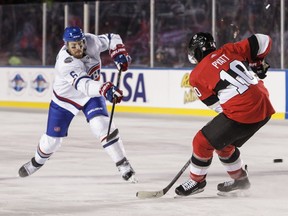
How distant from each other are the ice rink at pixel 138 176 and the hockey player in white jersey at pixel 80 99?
19 centimetres

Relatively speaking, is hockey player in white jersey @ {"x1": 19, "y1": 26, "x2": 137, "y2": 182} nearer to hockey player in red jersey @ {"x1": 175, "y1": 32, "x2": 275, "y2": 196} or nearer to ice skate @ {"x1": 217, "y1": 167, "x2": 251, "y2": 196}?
ice skate @ {"x1": 217, "y1": 167, "x2": 251, "y2": 196}

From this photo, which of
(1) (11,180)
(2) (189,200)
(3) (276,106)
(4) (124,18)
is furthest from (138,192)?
(4) (124,18)

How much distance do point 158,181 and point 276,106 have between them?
22.1ft

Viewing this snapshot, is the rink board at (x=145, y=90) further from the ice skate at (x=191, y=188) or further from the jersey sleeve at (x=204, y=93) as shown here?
the jersey sleeve at (x=204, y=93)

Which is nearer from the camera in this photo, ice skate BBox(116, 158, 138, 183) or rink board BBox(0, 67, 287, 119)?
ice skate BBox(116, 158, 138, 183)

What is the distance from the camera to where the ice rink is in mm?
6484

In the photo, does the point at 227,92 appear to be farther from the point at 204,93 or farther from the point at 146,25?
the point at 146,25

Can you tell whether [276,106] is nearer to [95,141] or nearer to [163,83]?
[163,83]

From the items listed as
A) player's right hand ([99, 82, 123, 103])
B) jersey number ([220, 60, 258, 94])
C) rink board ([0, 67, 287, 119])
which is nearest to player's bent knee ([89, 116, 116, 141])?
player's right hand ([99, 82, 123, 103])

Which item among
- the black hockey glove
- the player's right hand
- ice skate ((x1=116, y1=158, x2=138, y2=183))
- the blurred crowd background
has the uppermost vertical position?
the black hockey glove

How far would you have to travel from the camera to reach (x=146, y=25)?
16.8m

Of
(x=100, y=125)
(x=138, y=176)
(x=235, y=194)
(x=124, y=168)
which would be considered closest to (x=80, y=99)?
(x=100, y=125)

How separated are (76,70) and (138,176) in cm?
107

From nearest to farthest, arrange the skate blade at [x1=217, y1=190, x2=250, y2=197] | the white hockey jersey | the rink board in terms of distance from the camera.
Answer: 1. the skate blade at [x1=217, y1=190, x2=250, y2=197]
2. the white hockey jersey
3. the rink board
